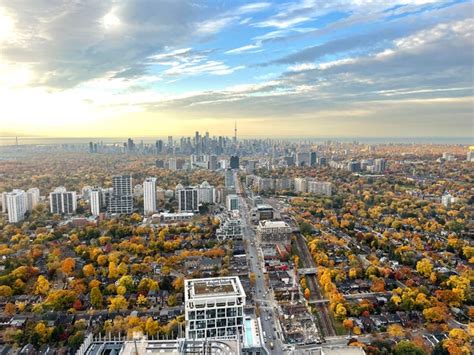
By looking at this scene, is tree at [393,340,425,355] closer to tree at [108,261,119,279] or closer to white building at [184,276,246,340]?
white building at [184,276,246,340]

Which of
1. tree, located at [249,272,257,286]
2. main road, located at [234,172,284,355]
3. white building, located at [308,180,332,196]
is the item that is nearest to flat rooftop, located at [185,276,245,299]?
main road, located at [234,172,284,355]

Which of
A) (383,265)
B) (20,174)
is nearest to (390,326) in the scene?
(383,265)

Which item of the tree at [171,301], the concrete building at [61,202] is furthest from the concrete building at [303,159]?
the tree at [171,301]

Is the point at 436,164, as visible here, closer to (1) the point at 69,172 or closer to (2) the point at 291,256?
(2) the point at 291,256

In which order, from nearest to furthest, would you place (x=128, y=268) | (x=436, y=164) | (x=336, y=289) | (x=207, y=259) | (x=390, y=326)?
(x=390, y=326)
(x=336, y=289)
(x=128, y=268)
(x=207, y=259)
(x=436, y=164)

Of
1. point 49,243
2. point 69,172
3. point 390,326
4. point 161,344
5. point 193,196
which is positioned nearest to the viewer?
point 161,344

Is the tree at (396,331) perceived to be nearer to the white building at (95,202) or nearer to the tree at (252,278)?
the tree at (252,278)

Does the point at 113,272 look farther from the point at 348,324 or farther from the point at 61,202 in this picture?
the point at 61,202
